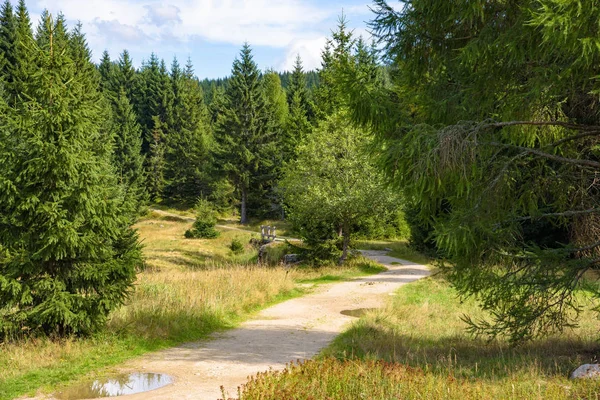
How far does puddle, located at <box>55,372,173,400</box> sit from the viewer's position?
7.17 metres

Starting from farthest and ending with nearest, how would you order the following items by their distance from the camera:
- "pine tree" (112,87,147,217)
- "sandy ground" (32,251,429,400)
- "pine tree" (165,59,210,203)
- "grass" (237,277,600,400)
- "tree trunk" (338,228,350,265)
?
"pine tree" (165,59,210,203)
"pine tree" (112,87,147,217)
"tree trunk" (338,228,350,265)
"sandy ground" (32,251,429,400)
"grass" (237,277,600,400)

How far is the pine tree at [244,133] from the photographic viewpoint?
49.2m

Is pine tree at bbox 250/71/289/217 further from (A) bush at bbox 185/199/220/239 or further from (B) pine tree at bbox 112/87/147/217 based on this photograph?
(B) pine tree at bbox 112/87/147/217

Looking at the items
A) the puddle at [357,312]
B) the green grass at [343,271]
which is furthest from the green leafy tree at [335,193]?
the puddle at [357,312]

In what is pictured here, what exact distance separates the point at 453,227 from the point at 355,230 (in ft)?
56.7

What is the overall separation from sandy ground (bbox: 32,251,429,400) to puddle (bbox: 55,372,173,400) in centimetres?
24

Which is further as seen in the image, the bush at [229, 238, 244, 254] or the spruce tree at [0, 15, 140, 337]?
the bush at [229, 238, 244, 254]

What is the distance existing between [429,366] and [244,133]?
43.7 metres

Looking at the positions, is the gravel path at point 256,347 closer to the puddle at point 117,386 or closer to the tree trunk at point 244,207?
the puddle at point 117,386

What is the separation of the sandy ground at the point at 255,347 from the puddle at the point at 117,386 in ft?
0.78

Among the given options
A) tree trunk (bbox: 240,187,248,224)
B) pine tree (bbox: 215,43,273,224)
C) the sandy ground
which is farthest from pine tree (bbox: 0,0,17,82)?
the sandy ground

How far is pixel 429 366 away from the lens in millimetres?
7617

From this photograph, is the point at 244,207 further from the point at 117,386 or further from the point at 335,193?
the point at 117,386

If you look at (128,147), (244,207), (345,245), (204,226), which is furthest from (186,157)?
(345,245)
